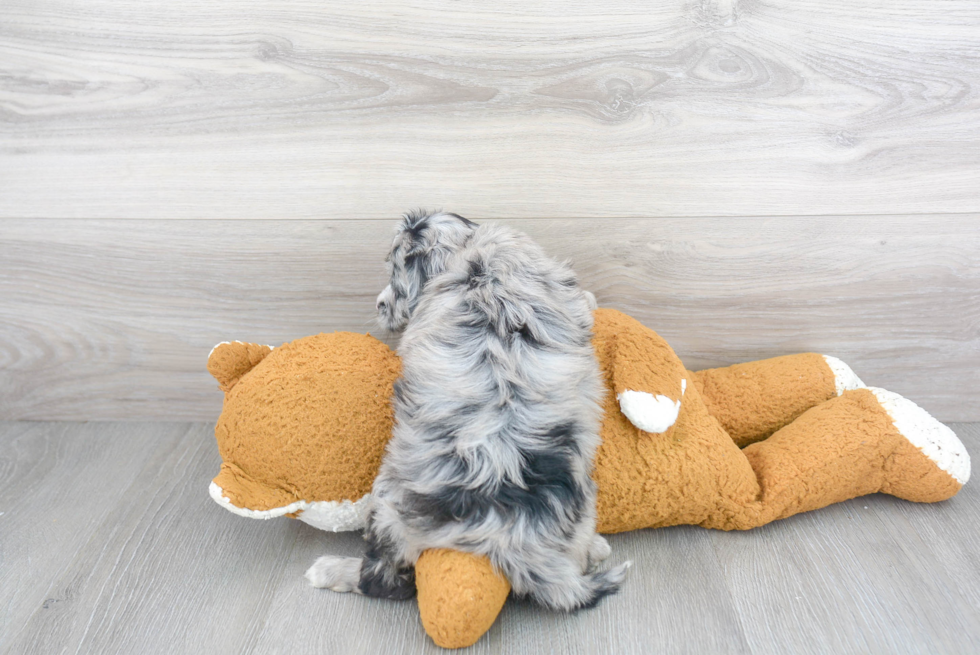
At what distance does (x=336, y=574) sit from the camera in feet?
2.88

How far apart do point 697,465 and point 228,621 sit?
671 millimetres

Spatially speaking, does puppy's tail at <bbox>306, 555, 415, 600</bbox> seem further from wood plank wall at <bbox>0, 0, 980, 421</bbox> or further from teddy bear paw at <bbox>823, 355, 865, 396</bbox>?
teddy bear paw at <bbox>823, 355, 865, 396</bbox>

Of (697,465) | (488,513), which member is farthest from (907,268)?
(488,513)

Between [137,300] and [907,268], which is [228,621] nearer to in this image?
[137,300]

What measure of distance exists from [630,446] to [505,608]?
278 mm

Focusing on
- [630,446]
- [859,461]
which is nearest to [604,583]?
[630,446]

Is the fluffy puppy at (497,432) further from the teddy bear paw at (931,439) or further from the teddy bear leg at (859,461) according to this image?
the teddy bear paw at (931,439)

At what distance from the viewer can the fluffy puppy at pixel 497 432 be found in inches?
29.5

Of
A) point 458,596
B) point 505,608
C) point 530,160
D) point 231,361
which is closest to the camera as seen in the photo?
point 458,596

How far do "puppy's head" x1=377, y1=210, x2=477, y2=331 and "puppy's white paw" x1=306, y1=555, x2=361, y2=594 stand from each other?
1.12 feet

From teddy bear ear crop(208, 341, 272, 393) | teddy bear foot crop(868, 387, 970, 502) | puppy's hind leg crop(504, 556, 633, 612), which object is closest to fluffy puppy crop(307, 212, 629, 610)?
puppy's hind leg crop(504, 556, 633, 612)

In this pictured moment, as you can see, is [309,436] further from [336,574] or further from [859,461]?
[859,461]

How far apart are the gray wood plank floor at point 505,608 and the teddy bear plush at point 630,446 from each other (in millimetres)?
53

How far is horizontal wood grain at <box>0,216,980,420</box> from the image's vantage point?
110cm
